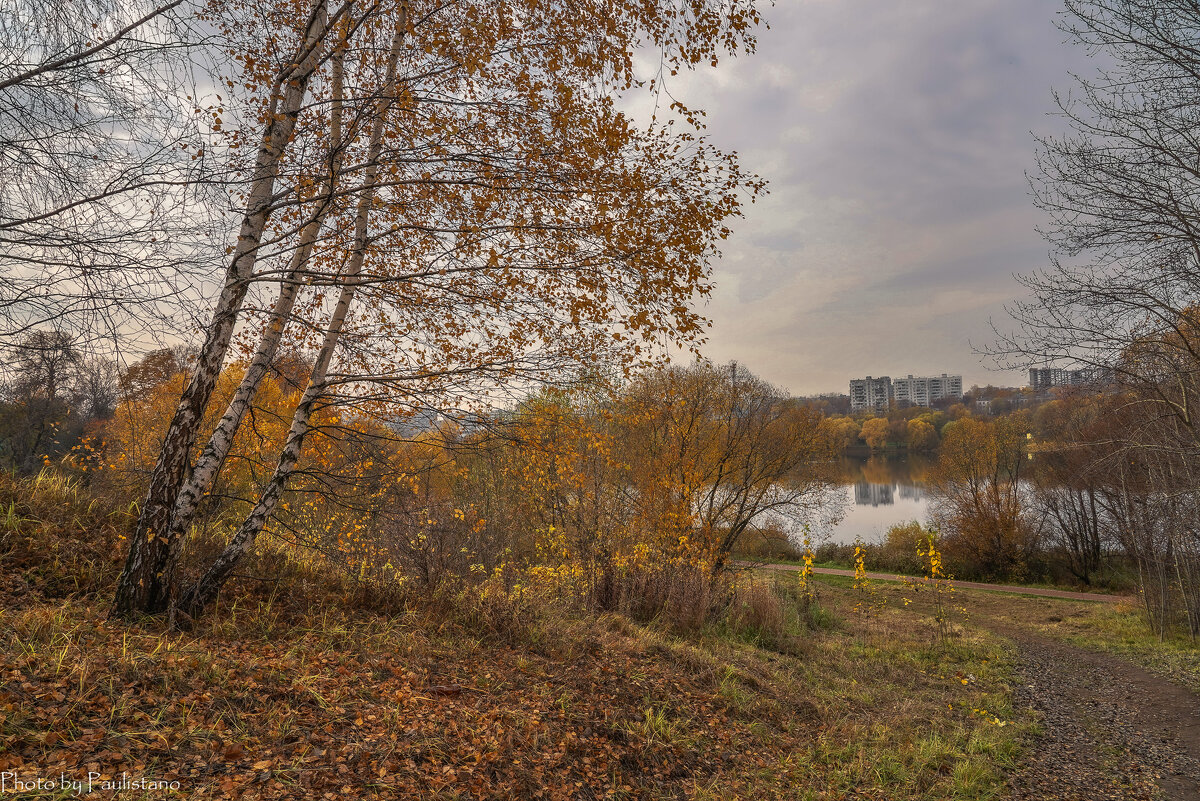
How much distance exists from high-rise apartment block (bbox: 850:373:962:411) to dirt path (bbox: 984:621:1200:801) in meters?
129

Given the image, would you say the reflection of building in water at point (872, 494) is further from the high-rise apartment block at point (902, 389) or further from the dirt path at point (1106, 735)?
the high-rise apartment block at point (902, 389)

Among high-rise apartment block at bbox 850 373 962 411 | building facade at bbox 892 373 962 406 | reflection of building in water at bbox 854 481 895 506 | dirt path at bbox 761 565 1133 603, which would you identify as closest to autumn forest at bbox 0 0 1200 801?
dirt path at bbox 761 565 1133 603

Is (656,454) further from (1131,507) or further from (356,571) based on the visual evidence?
(1131,507)

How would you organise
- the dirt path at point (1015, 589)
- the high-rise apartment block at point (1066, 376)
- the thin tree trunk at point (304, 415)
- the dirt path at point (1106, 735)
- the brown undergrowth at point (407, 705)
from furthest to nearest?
the dirt path at point (1015, 589) → the high-rise apartment block at point (1066, 376) → the dirt path at point (1106, 735) → the thin tree trunk at point (304, 415) → the brown undergrowth at point (407, 705)

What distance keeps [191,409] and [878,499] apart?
46.8m

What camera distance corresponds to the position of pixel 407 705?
3625 millimetres

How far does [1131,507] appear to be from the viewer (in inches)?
597

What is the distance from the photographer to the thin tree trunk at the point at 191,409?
3854 mm

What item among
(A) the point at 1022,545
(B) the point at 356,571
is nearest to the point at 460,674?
(B) the point at 356,571

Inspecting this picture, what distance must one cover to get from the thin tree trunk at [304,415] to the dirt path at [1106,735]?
6.91m

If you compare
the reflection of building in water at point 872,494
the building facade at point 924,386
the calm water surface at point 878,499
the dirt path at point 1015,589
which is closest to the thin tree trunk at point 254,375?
the dirt path at point 1015,589

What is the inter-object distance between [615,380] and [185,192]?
11.0 ft

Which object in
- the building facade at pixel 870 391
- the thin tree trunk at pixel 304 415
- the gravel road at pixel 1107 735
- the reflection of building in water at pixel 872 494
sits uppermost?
the building facade at pixel 870 391

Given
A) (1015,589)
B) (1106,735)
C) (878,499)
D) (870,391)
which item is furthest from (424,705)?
(870,391)
